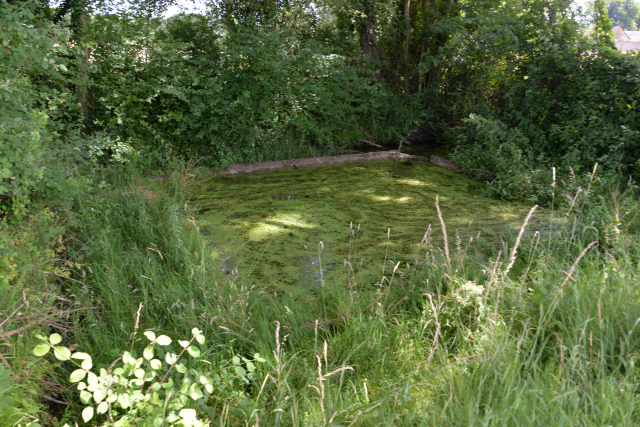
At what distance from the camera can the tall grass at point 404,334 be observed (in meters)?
1.66

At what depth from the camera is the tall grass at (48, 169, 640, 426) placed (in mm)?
1660

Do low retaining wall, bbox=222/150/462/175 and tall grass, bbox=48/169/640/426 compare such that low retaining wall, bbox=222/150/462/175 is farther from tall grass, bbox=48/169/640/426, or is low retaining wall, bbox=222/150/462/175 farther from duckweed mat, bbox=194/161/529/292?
tall grass, bbox=48/169/640/426

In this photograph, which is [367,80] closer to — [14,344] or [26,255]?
[26,255]

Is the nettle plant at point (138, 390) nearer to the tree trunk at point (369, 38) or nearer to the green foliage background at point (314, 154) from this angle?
the green foliage background at point (314, 154)

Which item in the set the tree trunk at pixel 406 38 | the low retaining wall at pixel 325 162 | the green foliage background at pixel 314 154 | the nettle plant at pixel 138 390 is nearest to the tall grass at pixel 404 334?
the green foliage background at pixel 314 154

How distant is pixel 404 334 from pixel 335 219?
7.46 feet

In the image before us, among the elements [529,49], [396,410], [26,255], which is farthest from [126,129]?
[529,49]

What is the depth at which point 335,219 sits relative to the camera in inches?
173

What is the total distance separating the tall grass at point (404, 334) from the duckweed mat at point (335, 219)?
10.4 inches

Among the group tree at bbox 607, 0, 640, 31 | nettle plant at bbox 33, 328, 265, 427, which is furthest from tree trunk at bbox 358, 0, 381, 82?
tree at bbox 607, 0, 640, 31

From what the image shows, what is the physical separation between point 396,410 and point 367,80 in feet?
23.9

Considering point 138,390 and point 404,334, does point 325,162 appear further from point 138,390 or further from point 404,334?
point 138,390

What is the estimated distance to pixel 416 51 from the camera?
9.84m

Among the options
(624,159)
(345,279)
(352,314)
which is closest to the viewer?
(352,314)
